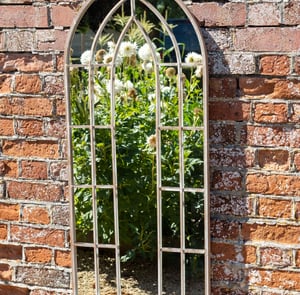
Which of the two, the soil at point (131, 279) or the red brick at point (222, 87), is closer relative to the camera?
the red brick at point (222, 87)

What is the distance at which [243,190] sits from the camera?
7.75ft

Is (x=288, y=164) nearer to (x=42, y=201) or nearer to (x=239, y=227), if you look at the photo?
(x=239, y=227)

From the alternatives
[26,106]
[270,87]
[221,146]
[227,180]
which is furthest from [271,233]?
[26,106]

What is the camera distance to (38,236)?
262 cm

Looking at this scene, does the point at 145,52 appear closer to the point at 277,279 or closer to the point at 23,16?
the point at 23,16

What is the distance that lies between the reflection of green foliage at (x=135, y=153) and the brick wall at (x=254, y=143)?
0.30 feet

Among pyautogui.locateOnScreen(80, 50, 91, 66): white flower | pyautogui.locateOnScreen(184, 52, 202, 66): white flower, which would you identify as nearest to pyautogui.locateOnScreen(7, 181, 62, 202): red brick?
pyautogui.locateOnScreen(80, 50, 91, 66): white flower

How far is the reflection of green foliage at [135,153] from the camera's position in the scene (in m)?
2.42

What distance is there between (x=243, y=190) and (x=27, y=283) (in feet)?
2.97

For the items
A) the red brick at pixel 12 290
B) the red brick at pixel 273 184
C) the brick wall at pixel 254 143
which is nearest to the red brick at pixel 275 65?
the brick wall at pixel 254 143

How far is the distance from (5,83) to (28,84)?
9 centimetres

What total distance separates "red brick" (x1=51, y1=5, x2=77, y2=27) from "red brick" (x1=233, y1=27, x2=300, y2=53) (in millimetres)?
556

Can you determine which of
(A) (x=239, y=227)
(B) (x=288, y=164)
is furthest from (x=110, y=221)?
(B) (x=288, y=164)

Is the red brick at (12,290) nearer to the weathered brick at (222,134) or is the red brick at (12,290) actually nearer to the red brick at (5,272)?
the red brick at (5,272)
